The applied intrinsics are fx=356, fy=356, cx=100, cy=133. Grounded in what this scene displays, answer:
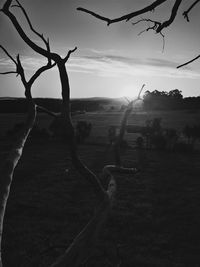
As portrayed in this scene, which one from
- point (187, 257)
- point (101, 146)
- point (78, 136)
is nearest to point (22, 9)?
point (187, 257)

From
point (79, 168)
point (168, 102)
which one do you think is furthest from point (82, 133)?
point (168, 102)

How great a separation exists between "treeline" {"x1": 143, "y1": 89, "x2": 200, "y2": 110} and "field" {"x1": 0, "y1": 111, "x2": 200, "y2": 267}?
43123mm

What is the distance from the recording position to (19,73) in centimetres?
344

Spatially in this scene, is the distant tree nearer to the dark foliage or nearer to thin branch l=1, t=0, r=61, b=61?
the dark foliage

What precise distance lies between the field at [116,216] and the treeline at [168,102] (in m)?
43.1

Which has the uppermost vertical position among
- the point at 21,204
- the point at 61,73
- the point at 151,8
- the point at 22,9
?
the point at 22,9

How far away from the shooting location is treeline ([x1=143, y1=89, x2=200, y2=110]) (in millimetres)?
61312

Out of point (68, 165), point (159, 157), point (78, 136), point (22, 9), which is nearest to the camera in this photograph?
point (22, 9)

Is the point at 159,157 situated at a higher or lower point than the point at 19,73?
lower

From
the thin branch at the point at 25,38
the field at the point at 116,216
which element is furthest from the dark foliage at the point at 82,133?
the thin branch at the point at 25,38

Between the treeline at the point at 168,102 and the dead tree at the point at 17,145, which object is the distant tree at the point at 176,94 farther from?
the dead tree at the point at 17,145

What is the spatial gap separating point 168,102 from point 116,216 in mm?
54462

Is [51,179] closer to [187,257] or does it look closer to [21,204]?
[21,204]

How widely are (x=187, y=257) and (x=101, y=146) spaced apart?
19011 millimetres
